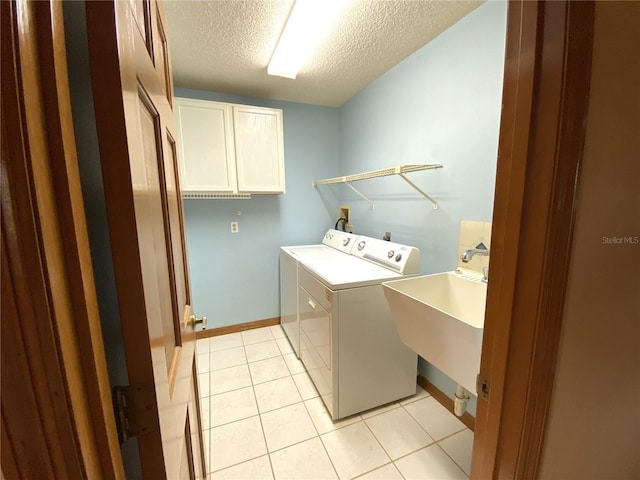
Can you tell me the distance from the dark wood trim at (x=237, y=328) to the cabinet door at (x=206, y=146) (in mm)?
1468

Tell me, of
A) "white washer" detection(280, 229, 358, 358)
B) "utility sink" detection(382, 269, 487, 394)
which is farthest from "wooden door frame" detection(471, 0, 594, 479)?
"white washer" detection(280, 229, 358, 358)

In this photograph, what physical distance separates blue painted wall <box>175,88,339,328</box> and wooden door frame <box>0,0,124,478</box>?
2.50 meters

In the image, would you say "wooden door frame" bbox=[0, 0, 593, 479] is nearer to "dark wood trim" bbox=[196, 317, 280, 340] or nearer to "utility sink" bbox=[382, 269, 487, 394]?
"utility sink" bbox=[382, 269, 487, 394]

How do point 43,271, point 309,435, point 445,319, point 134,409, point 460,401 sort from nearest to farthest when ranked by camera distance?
point 43,271, point 134,409, point 445,319, point 460,401, point 309,435

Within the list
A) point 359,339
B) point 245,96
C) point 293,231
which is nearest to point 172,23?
point 245,96

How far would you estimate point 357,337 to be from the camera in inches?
68.8

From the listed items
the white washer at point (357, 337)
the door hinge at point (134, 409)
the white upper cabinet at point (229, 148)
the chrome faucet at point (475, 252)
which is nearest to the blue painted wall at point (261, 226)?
the white upper cabinet at point (229, 148)

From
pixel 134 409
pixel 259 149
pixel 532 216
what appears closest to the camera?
pixel 134 409

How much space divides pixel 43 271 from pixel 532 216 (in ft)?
2.66

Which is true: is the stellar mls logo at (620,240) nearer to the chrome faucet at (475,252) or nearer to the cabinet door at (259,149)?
the chrome faucet at (475,252)

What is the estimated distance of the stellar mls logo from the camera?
66cm

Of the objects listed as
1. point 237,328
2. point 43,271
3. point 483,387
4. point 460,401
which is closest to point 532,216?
point 483,387

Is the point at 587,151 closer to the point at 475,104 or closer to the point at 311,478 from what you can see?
the point at 475,104

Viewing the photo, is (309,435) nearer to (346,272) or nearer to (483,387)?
(346,272)
